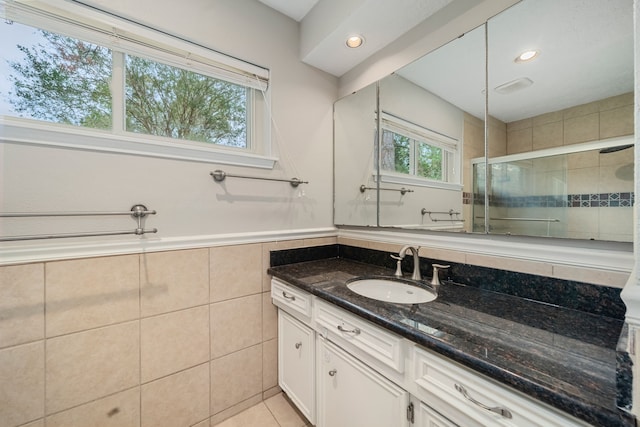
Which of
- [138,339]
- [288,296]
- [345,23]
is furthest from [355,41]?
[138,339]

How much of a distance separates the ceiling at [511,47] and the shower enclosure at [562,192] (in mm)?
202

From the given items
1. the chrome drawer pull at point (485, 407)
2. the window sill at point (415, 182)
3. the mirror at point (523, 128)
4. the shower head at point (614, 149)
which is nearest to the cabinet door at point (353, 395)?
the chrome drawer pull at point (485, 407)

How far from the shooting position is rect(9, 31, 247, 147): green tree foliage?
102 centimetres

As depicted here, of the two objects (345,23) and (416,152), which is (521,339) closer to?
(416,152)

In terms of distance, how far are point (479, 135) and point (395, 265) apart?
0.85m

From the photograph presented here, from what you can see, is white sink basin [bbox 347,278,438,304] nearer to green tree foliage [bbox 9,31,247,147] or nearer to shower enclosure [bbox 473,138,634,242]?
shower enclosure [bbox 473,138,634,242]

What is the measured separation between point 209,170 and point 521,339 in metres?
1.49

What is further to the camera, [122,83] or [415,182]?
[415,182]

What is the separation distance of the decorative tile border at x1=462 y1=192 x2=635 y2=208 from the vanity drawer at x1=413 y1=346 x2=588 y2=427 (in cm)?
75

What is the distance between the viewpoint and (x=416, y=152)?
5.01 ft

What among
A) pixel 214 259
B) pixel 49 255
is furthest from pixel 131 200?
pixel 214 259

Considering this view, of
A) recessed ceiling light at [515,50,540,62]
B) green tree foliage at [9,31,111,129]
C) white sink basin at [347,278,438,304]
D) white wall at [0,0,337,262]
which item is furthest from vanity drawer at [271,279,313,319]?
recessed ceiling light at [515,50,540,62]

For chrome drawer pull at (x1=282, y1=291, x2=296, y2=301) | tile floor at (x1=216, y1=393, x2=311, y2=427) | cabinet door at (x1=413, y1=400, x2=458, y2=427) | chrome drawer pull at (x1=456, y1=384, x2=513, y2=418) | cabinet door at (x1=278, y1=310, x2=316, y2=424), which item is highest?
chrome drawer pull at (x1=282, y1=291, x2=296, y2=301)

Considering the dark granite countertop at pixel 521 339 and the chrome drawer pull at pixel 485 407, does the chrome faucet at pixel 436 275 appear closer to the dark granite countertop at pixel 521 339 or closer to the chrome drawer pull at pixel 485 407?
the dark granite countertop at pixel 521 339
